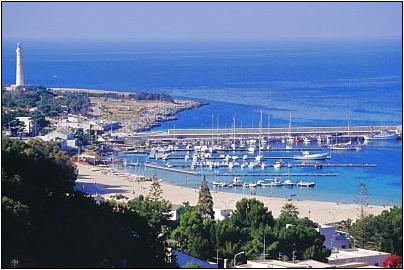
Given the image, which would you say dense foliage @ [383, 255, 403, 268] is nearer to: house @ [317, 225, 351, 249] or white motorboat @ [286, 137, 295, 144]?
house @ [317, 225, 351, 249]

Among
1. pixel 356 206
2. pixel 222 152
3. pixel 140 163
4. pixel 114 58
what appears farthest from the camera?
pixel 114 58

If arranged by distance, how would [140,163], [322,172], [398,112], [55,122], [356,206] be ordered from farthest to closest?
[398,112]
[55,122]
[140,163]
[322,172]
[356,206]

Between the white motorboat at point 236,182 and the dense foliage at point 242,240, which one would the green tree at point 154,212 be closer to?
the dense foliage at point 242,240

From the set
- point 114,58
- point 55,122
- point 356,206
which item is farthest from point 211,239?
point 114,58

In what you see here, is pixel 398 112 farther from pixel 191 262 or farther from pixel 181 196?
pixel 191 262

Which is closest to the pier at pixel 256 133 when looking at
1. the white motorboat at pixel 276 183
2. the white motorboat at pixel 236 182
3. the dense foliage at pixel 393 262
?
the white motorboat at pixel 236 182

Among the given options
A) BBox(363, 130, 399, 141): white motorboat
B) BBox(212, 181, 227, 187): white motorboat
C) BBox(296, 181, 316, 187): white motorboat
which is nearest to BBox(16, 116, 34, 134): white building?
BBox(212, 181, 227, 187): white motorboat
